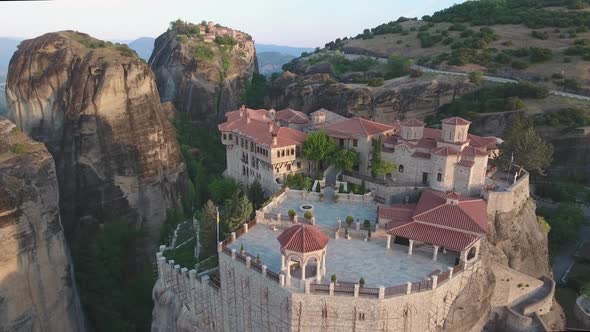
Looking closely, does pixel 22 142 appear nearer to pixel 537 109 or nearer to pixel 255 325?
pixel 255 325

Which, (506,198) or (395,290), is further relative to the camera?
(506,198)

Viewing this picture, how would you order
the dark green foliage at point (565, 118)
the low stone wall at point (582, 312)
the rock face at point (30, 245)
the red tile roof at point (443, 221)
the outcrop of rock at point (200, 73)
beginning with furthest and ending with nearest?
1. the outcrop of rock at point (200, 73)
2. the dark green foliage at point (565, 118)
3. the rock face at point (30, 245)
4. the low stone wall at point (582, 312)
5. the red tile roof at point (443, 221)

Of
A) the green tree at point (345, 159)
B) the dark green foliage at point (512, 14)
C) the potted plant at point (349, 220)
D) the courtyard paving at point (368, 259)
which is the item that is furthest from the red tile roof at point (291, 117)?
the dark green foliage at point (512, 14)

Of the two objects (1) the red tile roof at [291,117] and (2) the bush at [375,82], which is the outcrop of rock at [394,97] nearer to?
(2) the bush at [375,82]

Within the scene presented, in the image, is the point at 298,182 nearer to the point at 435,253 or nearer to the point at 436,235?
the point at 436,235

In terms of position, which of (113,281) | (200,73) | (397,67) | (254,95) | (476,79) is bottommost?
(113,281)

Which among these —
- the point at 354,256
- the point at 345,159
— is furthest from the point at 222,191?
the point at 354,256
